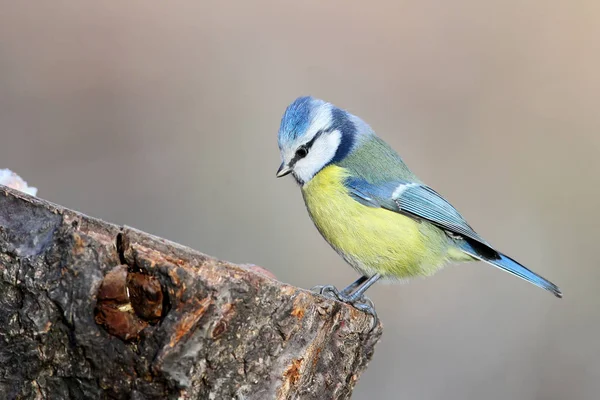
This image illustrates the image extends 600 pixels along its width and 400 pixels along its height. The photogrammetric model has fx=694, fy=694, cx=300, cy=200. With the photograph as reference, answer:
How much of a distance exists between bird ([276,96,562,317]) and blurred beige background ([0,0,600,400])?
0.70 metres

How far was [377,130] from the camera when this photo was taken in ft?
9.78

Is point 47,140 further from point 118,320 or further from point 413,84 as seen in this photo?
point 118,320

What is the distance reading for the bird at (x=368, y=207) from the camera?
2.01 m

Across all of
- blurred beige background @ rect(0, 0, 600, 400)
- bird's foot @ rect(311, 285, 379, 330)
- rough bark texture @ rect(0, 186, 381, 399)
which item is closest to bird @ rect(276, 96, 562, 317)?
bird's foot @ rect(311, 285, 379, 330)

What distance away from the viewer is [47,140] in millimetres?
2988

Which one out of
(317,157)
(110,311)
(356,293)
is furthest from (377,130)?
(110,311)

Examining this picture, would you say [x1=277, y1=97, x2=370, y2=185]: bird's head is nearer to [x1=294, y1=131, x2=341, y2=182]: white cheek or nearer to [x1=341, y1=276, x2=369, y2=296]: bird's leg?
[x1=294, y1=131, x2=341, y2=182]: white cheek

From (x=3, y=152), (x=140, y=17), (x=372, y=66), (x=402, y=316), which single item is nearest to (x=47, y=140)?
(x=3, y=152)

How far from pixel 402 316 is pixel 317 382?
5.19 ft

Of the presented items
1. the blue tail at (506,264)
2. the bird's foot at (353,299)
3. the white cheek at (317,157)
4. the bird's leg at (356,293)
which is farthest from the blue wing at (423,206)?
the bird's foot at (353,299)

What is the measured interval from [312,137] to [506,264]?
0.71 metres

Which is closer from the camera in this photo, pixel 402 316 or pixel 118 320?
pixel 118 320

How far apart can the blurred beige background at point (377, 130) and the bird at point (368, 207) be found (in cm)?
70

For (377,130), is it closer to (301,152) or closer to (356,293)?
(301,152)
